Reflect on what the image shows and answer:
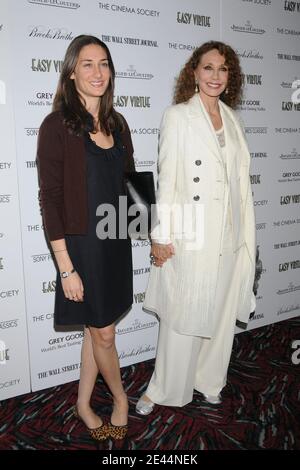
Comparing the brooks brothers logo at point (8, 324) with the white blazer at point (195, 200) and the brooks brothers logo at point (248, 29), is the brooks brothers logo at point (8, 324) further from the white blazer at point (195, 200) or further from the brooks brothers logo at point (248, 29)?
the brooks brothers logo at point (248, 29)

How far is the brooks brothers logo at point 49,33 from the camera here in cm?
244

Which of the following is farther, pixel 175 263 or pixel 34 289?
pixel 34 289

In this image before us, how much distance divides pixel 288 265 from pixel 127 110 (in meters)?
2.13

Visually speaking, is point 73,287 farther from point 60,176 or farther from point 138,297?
point 138,297

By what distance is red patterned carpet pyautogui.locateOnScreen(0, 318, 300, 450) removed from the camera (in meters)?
2.31

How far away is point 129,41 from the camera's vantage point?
9.02 feet

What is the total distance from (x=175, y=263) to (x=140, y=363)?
1.16 meters

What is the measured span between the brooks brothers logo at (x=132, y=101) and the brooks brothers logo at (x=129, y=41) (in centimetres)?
33

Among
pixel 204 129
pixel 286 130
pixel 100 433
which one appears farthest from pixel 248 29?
pixel 100 433

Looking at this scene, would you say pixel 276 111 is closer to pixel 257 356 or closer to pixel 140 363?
pixel 257 356

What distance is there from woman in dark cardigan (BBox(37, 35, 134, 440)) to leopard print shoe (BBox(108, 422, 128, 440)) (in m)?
0.34

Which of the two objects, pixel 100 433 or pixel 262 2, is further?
pixel 262 2

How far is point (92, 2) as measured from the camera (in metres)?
2.58

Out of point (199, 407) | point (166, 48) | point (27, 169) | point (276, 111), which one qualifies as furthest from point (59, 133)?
point (276, 111)
